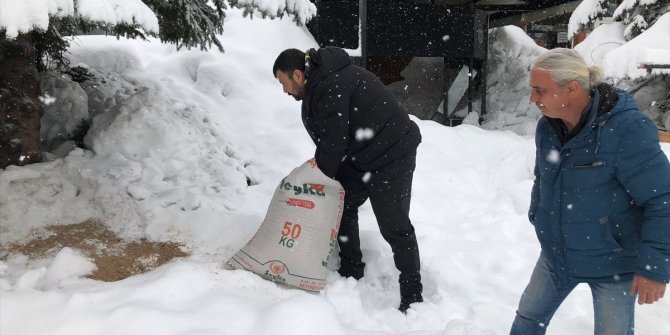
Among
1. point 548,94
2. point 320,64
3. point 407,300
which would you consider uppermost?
point 320,64

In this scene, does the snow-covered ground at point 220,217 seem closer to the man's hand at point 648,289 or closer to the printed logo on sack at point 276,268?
the printed logo on sack at point 276,268

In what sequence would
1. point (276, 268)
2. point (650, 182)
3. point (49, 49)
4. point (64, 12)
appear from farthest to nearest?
1. point (49, 49)
2. point (276, 268)
3. point (64, 12)
4. point (650, 182)

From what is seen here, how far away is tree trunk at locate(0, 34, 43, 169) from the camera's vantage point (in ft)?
11.8

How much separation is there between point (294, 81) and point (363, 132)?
517 millimetres

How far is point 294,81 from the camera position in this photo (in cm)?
295

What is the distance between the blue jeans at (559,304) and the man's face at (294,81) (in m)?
1.62

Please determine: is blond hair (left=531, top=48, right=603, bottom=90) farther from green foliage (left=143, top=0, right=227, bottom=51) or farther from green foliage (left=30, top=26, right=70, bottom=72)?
green foliage (left=30, top=26, right=70, bottom=72)

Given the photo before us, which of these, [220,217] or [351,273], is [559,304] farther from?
[220,217]

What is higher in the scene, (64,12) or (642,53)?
(64,12)

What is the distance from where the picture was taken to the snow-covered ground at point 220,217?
2.53 meters

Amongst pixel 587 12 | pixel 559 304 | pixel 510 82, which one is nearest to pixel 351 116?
pixel 559 304

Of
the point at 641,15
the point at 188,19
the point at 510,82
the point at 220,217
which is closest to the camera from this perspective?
the point at 220,217

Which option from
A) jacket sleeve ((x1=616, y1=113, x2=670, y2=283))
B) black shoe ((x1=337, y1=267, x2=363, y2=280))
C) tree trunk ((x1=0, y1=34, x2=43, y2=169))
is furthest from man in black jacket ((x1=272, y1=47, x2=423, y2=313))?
tree trunk ((x1=0, y1=34, x2=43, y2=169))

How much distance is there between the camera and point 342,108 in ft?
9.34
